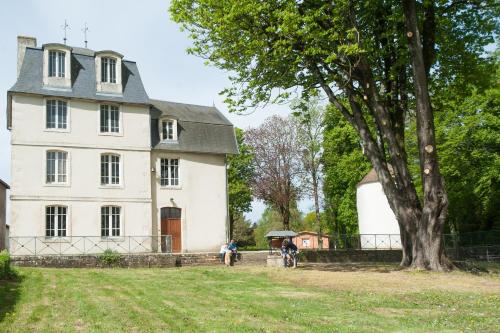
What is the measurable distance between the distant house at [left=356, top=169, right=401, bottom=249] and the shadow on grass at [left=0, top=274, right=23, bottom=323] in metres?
24.1

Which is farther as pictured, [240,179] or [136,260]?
[240,179]

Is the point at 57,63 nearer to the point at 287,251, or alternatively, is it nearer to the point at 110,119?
the point at 110,119

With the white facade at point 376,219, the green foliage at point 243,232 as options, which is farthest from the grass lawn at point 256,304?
the green foliage at point 243,232

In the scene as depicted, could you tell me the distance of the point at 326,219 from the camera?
49250mm

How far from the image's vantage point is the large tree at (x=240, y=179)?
4478 centimetres

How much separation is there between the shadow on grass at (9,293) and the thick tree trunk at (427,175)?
12.2m

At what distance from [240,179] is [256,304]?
35890 mm

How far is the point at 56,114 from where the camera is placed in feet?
84.6

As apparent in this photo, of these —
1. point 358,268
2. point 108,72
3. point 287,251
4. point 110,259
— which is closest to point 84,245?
point 110,259

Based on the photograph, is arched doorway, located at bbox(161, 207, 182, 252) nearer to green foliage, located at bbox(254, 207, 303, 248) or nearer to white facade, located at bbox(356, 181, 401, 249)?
white facade, located at bbox(356, 181, 401, 249)

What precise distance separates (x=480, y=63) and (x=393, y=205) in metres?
6.40

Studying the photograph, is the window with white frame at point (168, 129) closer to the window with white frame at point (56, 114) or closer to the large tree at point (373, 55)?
the window with white frame at point (56, 114)

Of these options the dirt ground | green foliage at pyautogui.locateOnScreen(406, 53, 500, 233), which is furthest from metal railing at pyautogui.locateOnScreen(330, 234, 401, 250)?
the dirt ground

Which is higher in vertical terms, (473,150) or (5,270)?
(473,150)
